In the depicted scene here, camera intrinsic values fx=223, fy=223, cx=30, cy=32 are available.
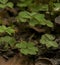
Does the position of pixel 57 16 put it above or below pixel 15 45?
above

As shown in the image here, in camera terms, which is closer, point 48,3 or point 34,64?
point 34,64

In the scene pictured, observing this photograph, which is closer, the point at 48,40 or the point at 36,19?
the point at 48,40

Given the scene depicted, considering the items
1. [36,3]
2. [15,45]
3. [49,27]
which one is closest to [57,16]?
[49,27]

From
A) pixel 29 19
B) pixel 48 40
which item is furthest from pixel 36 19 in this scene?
pixel 48 40

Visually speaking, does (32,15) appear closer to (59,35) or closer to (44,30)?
(44,30)

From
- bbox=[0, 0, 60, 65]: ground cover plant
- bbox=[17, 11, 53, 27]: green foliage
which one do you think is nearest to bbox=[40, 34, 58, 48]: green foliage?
bbox=[0, 0, 60, 65]: ground cover plant

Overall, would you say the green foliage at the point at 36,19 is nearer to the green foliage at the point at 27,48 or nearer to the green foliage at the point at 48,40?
the green foliage at the point at 48,40

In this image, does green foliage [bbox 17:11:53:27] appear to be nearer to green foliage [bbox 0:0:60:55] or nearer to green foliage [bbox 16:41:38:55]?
green foliage [bbox 0:0:60:55]

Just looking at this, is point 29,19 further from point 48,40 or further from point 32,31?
point 48,40
